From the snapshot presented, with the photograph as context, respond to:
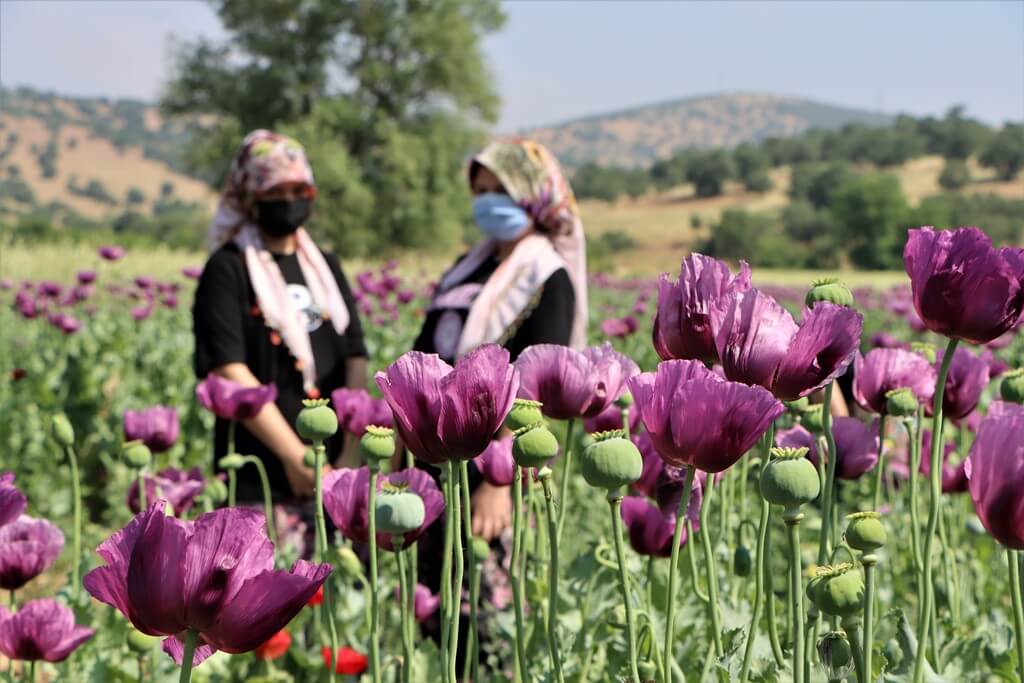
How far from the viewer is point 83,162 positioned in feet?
481

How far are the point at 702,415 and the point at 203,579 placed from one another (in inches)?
17.1

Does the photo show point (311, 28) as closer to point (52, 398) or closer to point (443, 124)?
point (443, 124)

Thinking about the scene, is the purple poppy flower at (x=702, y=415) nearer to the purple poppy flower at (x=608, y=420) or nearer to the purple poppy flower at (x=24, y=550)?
the purple poppy flower at (x=608, y=420)

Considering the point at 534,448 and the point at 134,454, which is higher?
the point at 534,448

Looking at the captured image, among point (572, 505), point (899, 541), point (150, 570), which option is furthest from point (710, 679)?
point (572, 505)

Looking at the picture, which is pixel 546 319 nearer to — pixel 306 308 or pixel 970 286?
pixel 306 308

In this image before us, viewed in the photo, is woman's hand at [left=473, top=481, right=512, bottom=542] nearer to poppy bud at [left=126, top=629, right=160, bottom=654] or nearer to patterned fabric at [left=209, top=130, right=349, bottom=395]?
patterned fabric at [left=209, top=130, right=349, bottom=395]

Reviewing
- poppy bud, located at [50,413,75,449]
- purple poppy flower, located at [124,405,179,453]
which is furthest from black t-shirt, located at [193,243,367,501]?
poppy bud, located at [50,413,75,449]

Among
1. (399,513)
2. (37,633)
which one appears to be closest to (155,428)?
(37,633)

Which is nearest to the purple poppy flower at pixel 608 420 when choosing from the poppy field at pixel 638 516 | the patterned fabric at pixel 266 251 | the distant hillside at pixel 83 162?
the poppy field at pixel 638 516

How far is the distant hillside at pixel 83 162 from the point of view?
128 m

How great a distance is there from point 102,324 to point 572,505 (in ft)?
14.3

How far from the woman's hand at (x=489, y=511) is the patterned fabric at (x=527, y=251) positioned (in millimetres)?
362

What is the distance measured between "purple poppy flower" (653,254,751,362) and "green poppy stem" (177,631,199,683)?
1.72 feet
